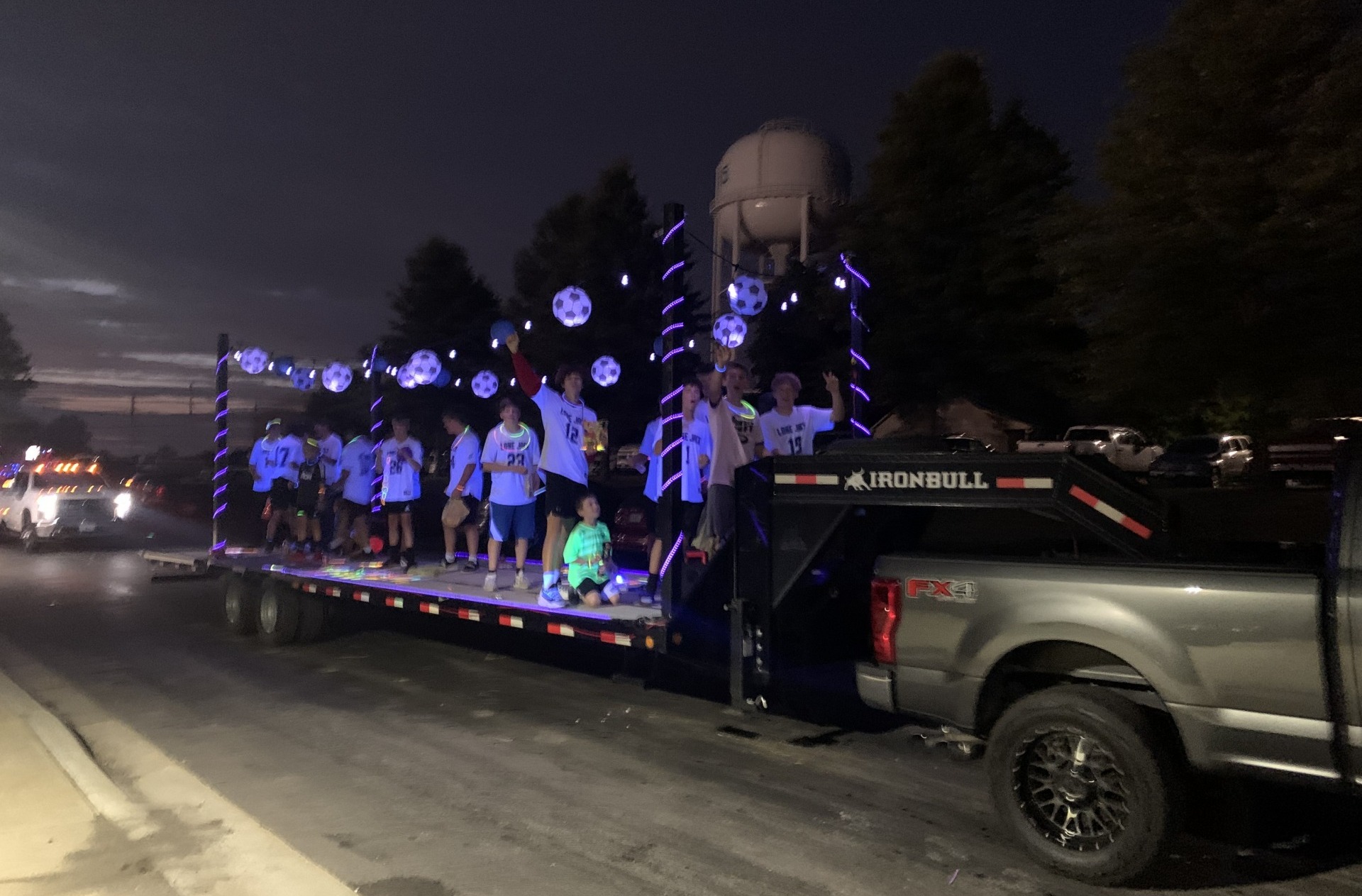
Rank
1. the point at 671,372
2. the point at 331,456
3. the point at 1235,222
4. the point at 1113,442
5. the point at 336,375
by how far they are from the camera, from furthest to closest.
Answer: the point at 1113,442 < the point at 336,375 < the point at 331,456 < the point at 1235,222 < the point at 671,372

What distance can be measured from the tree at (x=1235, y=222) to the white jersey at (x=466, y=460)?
24.9 feet

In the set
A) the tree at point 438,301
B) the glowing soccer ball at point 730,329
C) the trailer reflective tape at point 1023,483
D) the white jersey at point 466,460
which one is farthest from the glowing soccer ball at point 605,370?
the tree at point 438,301

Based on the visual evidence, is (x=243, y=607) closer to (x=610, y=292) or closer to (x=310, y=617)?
(x=310, y=617)

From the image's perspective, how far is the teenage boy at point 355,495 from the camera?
10992 millimetres

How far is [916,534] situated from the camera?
5719 millimetres

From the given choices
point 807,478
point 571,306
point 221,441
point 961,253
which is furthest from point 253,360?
point 961,253

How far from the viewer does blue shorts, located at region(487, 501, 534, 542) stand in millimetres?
8609

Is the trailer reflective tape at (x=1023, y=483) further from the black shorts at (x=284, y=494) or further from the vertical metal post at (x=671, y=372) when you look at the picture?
the black shorts at (x=284, y=494)

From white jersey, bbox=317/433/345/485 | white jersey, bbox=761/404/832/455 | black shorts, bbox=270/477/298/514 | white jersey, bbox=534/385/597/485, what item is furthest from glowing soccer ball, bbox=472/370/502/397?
white jersey, bbox=761/404/832/455

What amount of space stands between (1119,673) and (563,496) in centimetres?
474

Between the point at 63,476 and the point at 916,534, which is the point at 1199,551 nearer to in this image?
the point at 916,534

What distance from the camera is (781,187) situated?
34969 mm

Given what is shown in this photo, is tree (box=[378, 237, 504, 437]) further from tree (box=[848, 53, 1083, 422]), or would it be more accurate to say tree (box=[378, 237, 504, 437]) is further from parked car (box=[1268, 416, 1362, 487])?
parked car (box=[1268, 416, 1362, 487])

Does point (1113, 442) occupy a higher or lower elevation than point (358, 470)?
higher
